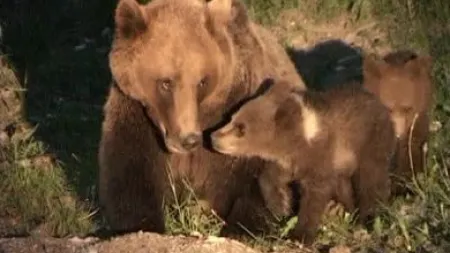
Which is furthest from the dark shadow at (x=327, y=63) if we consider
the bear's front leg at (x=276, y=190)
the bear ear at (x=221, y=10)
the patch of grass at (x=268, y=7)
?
the bear ear at (x=221, y=10)

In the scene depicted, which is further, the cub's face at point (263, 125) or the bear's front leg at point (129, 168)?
the bear's front leg at point (129, 168)

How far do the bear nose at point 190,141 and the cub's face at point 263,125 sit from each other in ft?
0.57

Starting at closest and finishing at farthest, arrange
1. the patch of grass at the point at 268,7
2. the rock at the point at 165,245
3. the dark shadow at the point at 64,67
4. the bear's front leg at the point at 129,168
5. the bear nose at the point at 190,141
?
the rock at the point at 165,245 → the bear nose at the point at 190,141 → the bear's front leg at the point at 129,168 → the dark shadow at the point at 64,67 → the patch of grass at the point at 268,7

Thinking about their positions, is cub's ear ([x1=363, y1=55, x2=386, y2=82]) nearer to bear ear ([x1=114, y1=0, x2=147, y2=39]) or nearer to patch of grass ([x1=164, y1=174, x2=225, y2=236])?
patch of grass ([x1=164, y1=174, x2=225, y2=236])

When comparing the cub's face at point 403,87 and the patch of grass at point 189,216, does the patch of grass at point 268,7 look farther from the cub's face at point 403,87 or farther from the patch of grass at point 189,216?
the patch of grass at point 189,216

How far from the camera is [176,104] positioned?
5.77 m

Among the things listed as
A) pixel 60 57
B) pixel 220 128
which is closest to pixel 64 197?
pixel 220 128

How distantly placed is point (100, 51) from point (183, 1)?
4104 millimetres

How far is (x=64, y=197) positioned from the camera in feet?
23.2

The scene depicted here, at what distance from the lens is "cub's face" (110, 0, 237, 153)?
5762 mm

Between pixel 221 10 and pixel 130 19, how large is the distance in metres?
0.44

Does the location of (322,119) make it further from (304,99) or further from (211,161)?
(211,161)

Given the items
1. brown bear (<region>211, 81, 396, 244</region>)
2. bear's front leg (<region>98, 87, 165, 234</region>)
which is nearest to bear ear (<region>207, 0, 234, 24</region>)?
brown bear (<region>211, 81, 396, 244</region>)

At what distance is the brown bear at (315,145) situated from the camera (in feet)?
19.1
